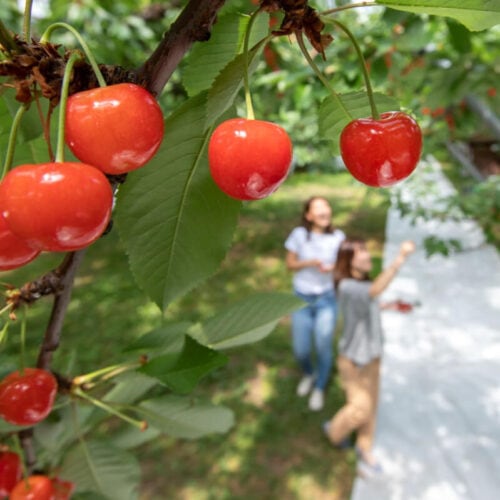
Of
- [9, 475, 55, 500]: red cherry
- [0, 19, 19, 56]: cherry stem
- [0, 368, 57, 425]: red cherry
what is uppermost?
[0, 19, 19, 56]: cherry stem

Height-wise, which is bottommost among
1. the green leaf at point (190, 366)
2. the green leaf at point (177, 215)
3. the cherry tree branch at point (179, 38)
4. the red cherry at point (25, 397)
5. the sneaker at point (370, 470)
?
the sneaker at point (370, 470)

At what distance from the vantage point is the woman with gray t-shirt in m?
3.83

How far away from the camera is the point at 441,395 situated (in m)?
4.77

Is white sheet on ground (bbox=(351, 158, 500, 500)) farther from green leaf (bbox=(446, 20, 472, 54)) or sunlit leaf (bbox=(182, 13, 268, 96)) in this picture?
sunlit leaf (bbox=(182, 13, 268, 96))

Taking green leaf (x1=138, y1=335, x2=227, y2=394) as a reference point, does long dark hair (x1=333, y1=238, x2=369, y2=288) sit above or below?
below

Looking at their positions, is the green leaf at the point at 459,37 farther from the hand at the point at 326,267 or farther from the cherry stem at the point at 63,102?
the hand at the point at 326,267

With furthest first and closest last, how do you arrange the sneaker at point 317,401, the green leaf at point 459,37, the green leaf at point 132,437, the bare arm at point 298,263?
the sneaker at point 317,401 → the bare arm at point 298,263 → the green leaf at point 459,37 → the green leaf at point 132,437

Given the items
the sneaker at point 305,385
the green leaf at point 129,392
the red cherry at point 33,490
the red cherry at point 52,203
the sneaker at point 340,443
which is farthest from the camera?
the sneaker at point 305,385

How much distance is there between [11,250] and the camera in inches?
22.0

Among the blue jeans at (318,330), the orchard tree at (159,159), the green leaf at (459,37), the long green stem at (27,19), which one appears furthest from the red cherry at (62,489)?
the blue jeans at (318,330)

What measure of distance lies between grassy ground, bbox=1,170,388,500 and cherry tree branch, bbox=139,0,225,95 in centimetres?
44

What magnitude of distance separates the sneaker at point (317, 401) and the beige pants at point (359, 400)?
19.3 inches

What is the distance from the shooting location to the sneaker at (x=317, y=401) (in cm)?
462

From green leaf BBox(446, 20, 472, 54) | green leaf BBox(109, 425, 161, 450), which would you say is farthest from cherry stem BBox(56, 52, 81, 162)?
green leaf BBox(446, 20, 472, 54)
